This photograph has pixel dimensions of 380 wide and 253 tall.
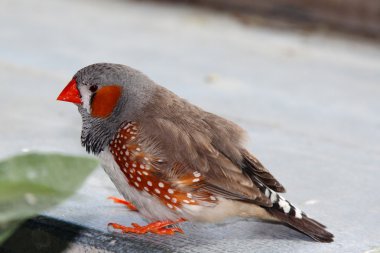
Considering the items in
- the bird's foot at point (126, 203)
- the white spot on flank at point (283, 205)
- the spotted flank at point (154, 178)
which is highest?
the white spot on flank at point (283, 205)

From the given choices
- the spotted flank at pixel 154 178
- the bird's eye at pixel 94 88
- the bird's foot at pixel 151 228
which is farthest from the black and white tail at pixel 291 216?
the bird's eye at pixel 94 88

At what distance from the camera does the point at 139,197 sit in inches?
88.7

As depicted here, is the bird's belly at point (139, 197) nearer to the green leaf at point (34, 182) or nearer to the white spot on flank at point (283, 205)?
the white spot on flank at point (283, 205)

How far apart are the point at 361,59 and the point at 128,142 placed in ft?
10.5

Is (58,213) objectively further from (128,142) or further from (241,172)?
(241,172)

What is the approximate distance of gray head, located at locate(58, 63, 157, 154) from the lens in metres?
2.32

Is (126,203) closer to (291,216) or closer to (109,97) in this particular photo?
(109,97)

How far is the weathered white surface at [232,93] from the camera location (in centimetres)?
250

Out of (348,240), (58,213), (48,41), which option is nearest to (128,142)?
(58,213)

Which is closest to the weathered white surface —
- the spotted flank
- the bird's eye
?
the spotted flank

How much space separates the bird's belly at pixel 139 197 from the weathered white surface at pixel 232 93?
0.29ft

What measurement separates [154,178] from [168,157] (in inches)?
2.8

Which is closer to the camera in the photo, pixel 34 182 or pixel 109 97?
pixel 34 182

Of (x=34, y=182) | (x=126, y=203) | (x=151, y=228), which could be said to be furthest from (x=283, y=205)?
(x=34, y=182)
